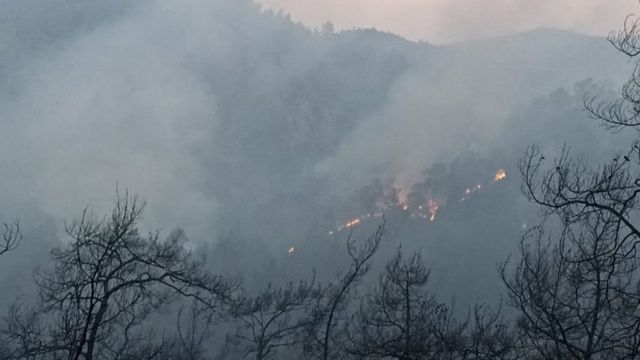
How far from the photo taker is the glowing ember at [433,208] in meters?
81.3

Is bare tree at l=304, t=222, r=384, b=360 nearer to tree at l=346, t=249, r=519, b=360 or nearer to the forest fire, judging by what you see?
tree at l=346, t=249, r=519, b=360

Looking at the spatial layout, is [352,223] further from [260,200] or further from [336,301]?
[336,301]

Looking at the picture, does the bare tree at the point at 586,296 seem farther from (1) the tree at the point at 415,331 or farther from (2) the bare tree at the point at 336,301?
(2) the bare tree at the point at 336,301

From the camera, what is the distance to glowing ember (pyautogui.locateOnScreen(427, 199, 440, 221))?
81312 mm

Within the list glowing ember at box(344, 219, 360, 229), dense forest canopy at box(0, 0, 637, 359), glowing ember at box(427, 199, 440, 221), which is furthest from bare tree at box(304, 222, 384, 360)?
glowing ember at box(344, 219, 360, 229)

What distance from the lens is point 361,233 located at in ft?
252

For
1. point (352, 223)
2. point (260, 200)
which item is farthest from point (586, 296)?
point (260, 200)

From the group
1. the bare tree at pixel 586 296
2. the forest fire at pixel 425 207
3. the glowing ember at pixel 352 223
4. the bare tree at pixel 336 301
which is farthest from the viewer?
the glowing ember at pixel 352 223

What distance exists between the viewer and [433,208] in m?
83.4

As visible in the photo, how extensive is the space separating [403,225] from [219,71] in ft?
446

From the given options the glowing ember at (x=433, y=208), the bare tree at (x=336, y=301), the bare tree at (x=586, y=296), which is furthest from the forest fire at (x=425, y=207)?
the bare tree at (x=586, y=296)

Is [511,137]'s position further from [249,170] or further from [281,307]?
[281,307]

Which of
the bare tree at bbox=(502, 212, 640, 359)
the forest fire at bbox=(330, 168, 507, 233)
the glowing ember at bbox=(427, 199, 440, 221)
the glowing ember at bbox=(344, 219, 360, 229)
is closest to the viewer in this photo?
the bare tree at bbox=(502, 212, 640, 359)

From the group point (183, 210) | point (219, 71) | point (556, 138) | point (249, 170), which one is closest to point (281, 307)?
point (556, 138)
